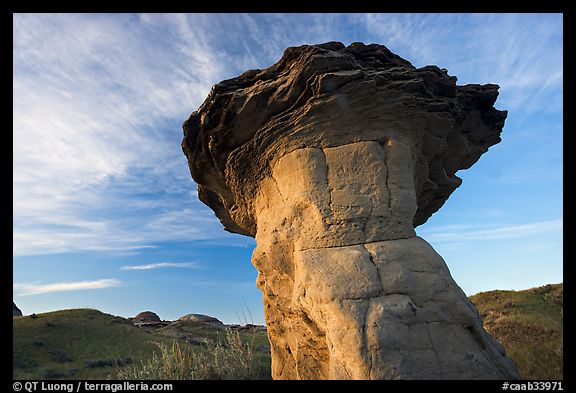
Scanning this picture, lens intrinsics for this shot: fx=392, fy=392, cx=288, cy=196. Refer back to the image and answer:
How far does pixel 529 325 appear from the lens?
45.2ft

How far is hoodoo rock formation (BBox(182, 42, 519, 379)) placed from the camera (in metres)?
4.52

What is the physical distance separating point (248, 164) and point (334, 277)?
2.88m

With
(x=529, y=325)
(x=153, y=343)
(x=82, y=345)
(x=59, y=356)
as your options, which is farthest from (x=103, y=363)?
(x=529, y=325)

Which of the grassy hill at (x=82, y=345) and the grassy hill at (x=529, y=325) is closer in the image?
the grassy hill at (x=529, y=325)

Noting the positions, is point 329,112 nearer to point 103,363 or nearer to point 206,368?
point 206,368

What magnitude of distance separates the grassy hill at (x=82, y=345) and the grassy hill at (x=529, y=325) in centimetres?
774

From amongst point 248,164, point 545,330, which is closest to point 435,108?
point 248,164

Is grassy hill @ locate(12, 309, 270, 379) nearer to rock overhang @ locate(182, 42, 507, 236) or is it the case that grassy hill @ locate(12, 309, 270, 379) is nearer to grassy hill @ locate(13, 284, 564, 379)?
grassy hill @ locate(13, 284, 564, 379)

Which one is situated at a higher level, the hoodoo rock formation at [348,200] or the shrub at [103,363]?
the hoodoo rock formation at [348,200]


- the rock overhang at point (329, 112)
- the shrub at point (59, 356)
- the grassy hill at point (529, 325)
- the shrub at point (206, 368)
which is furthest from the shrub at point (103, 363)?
the grassy hill at point (529, 325)

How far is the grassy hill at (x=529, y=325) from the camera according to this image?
9852mm

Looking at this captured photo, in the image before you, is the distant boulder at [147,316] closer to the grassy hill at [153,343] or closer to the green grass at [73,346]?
the grassy hill at [153,343]

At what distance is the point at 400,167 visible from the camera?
5691mm

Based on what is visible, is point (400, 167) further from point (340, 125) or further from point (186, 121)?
point (186, 121)
